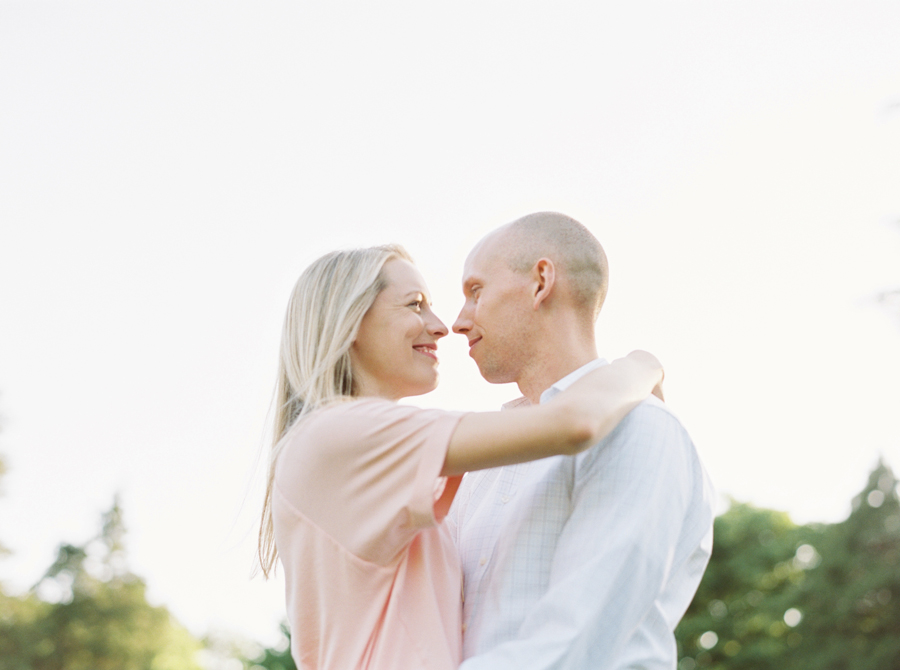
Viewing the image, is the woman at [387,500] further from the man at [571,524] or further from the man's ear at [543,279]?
the man's ear at [543,279]

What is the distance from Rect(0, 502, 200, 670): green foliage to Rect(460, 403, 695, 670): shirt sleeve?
161 ft

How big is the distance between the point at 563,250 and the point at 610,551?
1713 millimetres

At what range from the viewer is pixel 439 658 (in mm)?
3104

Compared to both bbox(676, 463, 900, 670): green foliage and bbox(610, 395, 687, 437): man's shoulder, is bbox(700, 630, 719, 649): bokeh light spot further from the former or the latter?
bbox(610, 395, 687, 437): man's shoulder

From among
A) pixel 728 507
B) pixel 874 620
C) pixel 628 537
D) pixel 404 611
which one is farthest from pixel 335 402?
pixel 728 507

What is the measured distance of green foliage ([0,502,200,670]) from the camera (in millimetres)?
46094

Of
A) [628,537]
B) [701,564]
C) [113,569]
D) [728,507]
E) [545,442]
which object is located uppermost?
[545,442]

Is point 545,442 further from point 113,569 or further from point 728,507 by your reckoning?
point 113,569

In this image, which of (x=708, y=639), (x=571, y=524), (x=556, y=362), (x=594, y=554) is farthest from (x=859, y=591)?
(x=594, y=554)

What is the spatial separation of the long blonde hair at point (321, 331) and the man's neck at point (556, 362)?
0.82m

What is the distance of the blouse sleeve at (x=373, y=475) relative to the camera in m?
3.04

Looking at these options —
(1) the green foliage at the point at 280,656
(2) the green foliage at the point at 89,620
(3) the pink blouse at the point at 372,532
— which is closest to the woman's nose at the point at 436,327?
(3) the pink blouse at the point at 372,532

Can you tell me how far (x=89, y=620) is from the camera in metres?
48.8

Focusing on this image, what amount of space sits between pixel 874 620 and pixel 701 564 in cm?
3003
